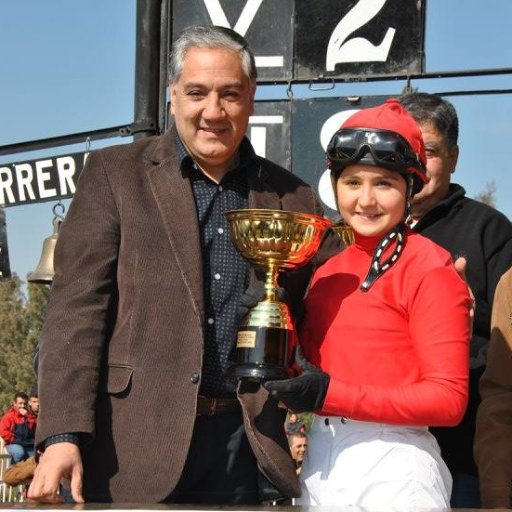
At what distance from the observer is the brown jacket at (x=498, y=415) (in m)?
3.27

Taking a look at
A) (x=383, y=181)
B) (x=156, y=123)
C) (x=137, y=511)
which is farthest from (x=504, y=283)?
(x=156, y=123)

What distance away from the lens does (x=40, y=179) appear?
6461mm

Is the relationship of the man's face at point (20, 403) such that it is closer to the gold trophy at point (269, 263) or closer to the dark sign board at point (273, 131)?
the dark sign board at point (273, 131)

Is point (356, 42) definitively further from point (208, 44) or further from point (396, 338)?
point (396, 338)

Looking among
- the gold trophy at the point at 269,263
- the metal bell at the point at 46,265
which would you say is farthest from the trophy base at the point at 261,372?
the metal bell at the point at 46,265

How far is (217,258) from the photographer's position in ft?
11.4

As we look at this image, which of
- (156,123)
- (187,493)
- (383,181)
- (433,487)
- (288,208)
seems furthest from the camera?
(156,123)

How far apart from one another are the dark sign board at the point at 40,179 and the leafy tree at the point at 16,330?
44521 mm

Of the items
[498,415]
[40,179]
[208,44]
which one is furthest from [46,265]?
[498,415]

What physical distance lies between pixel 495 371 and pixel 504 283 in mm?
254

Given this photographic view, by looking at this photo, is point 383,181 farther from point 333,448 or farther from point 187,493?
point 187,493

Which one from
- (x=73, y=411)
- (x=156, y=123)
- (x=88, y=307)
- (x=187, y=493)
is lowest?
(x=187, y=493)

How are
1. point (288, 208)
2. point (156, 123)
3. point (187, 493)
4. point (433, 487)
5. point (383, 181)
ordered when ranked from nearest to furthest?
point (433, 487) < point (383, 181) < point (187, 493) < point (288, 208) < point (156, 123)

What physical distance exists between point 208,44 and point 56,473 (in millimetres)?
1282
